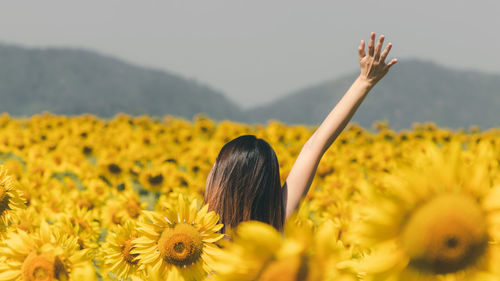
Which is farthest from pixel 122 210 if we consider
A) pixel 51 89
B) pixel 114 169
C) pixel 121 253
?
pixel 51 89

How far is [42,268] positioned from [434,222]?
124 centimetres

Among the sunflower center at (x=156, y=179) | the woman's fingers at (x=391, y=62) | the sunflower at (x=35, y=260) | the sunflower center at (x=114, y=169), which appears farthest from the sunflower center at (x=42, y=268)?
the sunflower center at (x=114, y=169)

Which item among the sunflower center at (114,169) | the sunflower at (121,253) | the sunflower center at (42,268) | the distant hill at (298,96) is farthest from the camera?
the distant hill at (298,96)

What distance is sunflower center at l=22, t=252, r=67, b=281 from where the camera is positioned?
1.64 m

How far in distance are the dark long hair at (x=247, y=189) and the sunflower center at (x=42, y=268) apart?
1.11 m

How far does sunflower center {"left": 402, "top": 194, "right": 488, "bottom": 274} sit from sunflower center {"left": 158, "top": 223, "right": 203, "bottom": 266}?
3.95ft

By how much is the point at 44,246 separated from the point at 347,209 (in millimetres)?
3999

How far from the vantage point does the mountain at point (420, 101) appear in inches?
5778

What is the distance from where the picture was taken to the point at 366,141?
12500 mm

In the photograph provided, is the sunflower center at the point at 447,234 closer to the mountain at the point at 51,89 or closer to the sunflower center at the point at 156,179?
the sunflower center at the point at 156,179

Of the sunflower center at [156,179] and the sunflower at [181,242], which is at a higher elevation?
the sunflower center at [156,179]

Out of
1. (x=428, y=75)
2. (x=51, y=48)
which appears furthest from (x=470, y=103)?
(x=51, y=48)

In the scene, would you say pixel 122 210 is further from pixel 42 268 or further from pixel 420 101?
pixel 420 101

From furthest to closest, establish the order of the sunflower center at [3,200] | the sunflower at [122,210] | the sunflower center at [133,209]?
the sunflower center at [133,209], the sunflower at [122,210], the sunflower center at [3,200]
